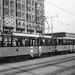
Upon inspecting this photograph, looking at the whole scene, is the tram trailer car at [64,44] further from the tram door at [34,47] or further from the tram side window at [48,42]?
the tram door at [34,47]

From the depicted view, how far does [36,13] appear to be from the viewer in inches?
2019

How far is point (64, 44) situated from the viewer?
2098 cm

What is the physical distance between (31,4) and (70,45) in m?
30.5

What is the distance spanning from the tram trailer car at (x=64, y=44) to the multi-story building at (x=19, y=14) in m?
13.6

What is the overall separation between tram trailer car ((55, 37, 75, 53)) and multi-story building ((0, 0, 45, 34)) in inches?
534

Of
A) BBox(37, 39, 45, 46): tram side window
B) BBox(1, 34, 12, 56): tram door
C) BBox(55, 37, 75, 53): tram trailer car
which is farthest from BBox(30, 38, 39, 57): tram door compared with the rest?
BBox(55, 37, 75, 53): tram trailer car

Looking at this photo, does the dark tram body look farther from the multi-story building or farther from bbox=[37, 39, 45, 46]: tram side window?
the multi-story building

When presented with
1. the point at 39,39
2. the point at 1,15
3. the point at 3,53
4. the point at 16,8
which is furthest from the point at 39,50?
the point at 16,8

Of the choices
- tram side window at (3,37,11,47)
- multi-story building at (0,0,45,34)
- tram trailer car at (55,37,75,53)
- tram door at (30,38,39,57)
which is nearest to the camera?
tram side window at (3,37,11,47)

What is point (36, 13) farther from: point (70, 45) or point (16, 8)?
point (70, 45)

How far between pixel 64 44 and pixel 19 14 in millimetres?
26535

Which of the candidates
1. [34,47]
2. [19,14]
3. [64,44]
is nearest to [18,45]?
[34,47]

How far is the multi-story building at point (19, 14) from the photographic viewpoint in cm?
3884

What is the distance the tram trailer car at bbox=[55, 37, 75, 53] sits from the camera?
64.0ft
